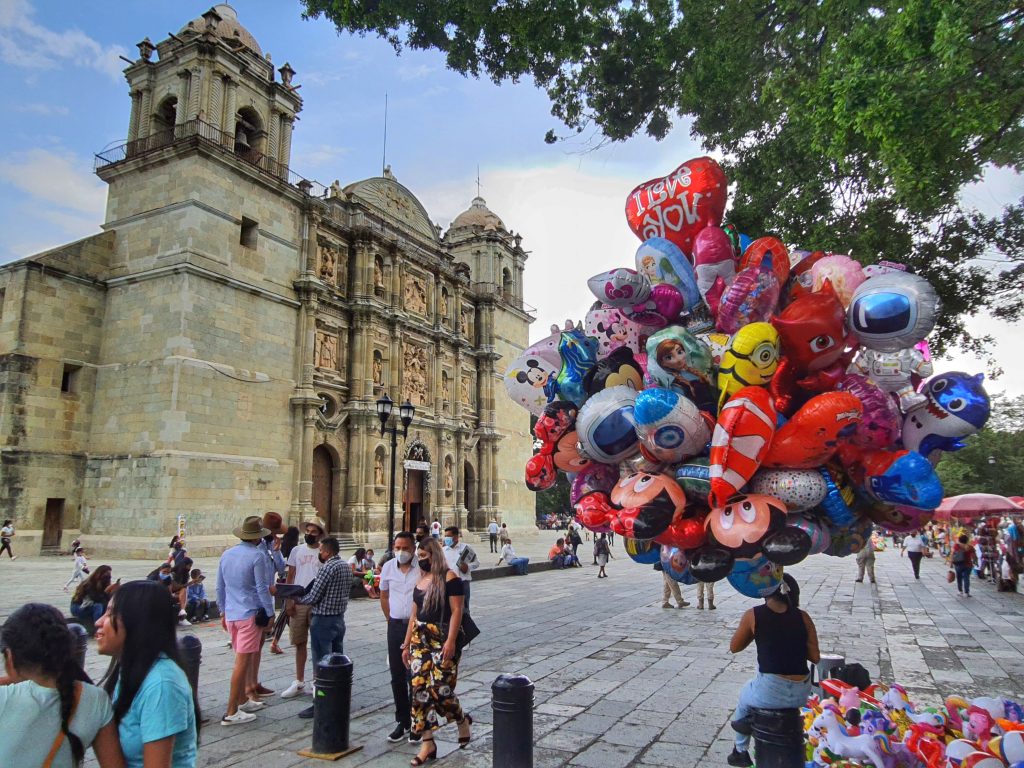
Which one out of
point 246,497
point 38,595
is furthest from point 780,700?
point 246,497

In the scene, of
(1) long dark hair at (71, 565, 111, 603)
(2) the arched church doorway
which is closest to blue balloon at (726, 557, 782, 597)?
(1) long dark hair at (71, 565, 111, 603)

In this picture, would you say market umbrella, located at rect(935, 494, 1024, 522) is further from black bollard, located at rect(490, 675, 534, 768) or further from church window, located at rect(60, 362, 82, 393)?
church window, located at rect(60, 362, 82, 393)

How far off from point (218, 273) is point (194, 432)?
5312mm

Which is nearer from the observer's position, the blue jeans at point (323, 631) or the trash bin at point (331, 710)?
the trash bin at point (331, 710)

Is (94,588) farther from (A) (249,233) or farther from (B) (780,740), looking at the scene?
(A) (249,233)

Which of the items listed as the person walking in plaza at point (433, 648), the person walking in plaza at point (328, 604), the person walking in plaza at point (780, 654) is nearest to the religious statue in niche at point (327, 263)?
the person walking in plaza at point (328, 604)

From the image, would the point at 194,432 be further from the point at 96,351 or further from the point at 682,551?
the point at 682,551

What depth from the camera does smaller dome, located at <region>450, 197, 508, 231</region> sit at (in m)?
40.7

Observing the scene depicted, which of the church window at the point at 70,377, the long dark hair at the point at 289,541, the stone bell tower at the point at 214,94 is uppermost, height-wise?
the stone bell tower at the point at 214,94

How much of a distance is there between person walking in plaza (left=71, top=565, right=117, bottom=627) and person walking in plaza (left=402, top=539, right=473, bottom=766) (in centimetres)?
549

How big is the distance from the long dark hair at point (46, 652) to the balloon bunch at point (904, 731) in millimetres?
4038

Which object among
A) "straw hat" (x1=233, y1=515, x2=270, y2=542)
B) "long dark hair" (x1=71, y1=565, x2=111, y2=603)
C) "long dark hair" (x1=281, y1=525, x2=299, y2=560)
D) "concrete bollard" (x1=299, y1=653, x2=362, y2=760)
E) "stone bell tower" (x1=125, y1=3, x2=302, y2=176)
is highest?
"stone bell tower" (x1=125, y1=3, x2=302, y2=176)

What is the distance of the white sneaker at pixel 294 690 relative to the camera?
692 centimetres

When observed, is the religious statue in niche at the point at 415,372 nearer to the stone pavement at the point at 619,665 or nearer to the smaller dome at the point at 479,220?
the smaller dome at the point at 479,220
